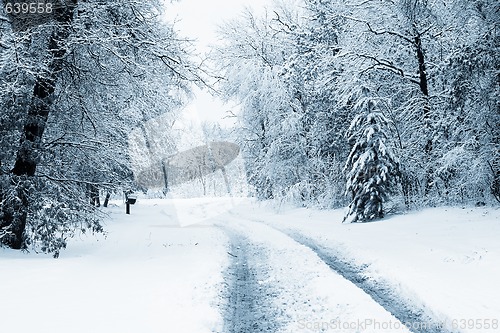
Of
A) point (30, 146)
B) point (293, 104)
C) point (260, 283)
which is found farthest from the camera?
point (293, 104)

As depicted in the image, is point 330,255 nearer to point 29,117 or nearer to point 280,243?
point 280,243

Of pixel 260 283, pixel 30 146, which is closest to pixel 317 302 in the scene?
pixel 260 283

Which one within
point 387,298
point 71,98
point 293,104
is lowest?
point 387,298

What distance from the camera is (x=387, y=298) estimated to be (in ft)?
21.1

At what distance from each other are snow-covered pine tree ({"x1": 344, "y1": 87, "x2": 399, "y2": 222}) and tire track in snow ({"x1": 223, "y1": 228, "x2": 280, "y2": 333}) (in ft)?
23.5

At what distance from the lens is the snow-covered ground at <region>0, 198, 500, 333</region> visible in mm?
5270

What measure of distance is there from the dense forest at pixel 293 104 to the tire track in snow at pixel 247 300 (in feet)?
12.2

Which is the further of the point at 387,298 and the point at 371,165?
the point at 371,165

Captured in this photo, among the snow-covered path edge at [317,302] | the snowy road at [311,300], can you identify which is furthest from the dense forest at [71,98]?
the snow-covered path edge at [317,302]

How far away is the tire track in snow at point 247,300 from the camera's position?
5.51 m

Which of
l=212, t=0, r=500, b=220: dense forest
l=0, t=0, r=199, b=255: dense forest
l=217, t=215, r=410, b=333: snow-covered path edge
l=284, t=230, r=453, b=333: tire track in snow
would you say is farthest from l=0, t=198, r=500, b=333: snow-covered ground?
l=212, t=0, r=500, b=220: dense forest

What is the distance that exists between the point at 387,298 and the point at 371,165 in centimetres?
1033

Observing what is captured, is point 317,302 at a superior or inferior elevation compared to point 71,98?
inferior

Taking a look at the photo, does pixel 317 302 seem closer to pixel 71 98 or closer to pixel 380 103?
pixel 71 98
